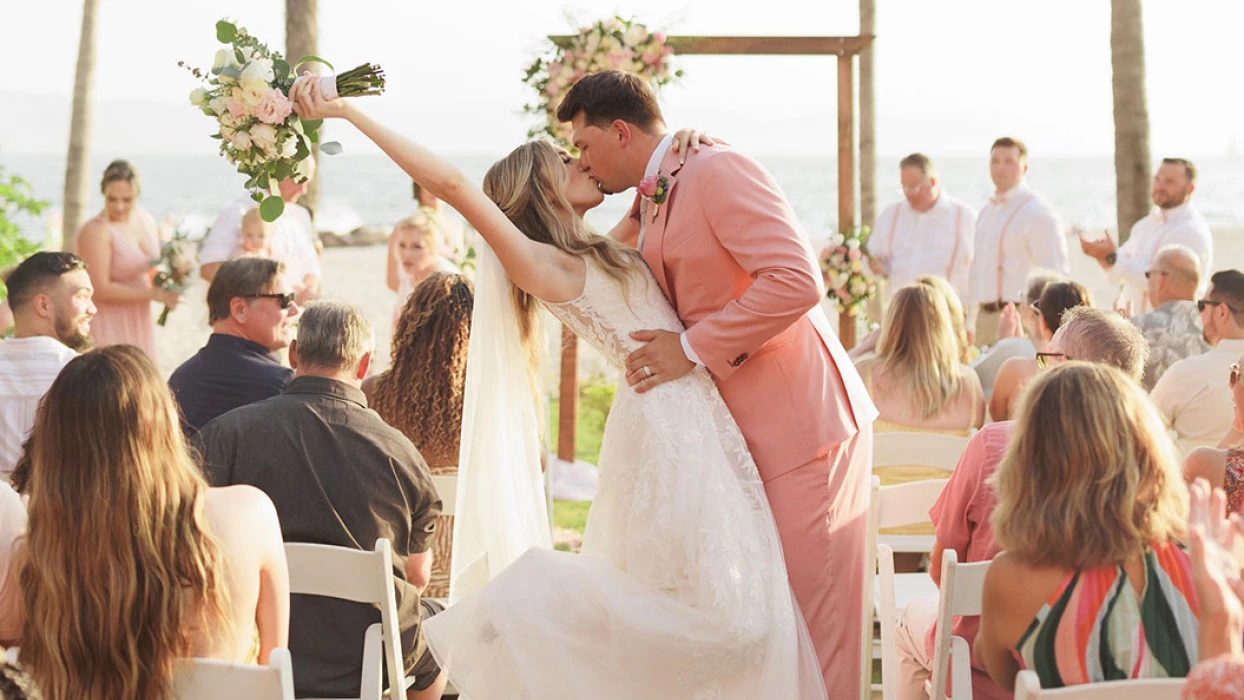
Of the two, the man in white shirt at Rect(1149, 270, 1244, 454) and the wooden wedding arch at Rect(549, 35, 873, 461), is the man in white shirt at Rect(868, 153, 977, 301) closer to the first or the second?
the wooden wedding arch at Rect(549, 35, 873, 461)

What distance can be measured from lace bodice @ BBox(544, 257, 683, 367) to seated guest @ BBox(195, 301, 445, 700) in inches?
24.9

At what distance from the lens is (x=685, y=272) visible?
3488 mm

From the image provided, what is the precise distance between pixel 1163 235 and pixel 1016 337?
2854 millimetres

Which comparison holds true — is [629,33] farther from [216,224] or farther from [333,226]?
[333,226]

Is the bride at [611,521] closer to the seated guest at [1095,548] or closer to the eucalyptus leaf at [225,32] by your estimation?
the eucalyptus leaf at [225,32]

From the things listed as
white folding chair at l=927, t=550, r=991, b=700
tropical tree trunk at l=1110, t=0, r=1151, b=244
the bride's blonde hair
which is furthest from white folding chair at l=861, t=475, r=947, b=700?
tropical tree trunk at l=1110, t=0, r=1151, b=244

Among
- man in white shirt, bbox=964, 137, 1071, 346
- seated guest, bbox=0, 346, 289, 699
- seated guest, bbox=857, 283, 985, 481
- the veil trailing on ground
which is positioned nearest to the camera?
seated guest, bbox=0, 346, 289, 699

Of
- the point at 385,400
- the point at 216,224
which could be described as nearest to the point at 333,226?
the point at 216,224

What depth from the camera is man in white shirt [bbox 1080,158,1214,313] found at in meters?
8.50

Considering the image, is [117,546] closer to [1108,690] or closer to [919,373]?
[1108,690]

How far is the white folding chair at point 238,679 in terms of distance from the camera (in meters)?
2.36

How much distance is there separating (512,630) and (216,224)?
533cm

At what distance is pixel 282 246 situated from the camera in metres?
7.79

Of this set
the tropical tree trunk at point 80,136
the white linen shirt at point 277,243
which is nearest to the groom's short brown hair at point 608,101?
the white linen shirt at point 277,243
